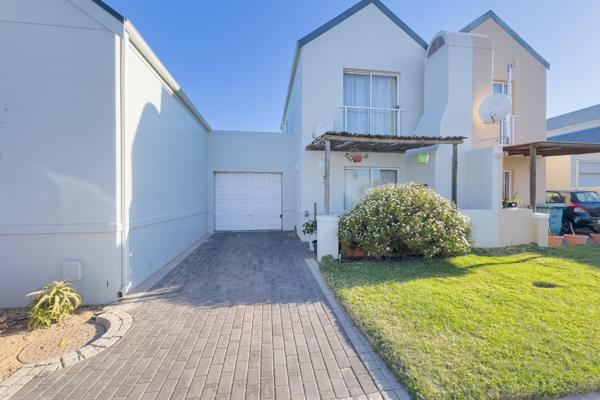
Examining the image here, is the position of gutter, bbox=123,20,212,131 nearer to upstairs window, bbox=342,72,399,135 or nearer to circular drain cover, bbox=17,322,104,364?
circular drain cover, bbox=17,322,104,364

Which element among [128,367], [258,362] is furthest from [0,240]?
[258,362]

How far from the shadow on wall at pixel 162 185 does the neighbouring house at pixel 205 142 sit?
2.0 inches

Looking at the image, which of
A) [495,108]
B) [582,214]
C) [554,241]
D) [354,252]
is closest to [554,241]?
[554,241]

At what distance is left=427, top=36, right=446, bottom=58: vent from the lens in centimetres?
882

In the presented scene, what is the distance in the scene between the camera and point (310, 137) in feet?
29.9

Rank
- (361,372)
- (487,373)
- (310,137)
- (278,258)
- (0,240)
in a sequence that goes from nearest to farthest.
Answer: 1. (487,373)
2. (361,372)
3. (0,240)
4. (278,258)
5. (310,137)

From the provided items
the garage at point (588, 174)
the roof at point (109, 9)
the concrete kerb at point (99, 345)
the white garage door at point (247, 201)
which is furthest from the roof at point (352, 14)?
the garage at point (588, 174)

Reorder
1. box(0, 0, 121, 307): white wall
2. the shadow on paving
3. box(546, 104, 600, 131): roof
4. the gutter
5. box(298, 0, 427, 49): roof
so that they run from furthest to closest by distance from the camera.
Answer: box(546, 104, 600, 131): roof, box(298, 0, 427, 49): roof, the gutter, the shadow on paving, box(0, 0, 121, 307): white wall

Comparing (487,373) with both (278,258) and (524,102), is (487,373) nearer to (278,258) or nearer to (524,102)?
(278,258)

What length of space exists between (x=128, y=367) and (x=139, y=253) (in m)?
2.96

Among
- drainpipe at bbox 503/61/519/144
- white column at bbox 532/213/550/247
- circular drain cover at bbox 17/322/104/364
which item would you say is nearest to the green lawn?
white column at bbox 532/213/550/247

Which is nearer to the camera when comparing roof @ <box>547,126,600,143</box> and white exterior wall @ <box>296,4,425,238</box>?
white exterior wall @ <box>296,4,425,238</box>

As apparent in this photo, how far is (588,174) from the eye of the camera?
15.3m

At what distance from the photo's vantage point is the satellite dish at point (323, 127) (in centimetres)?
862
